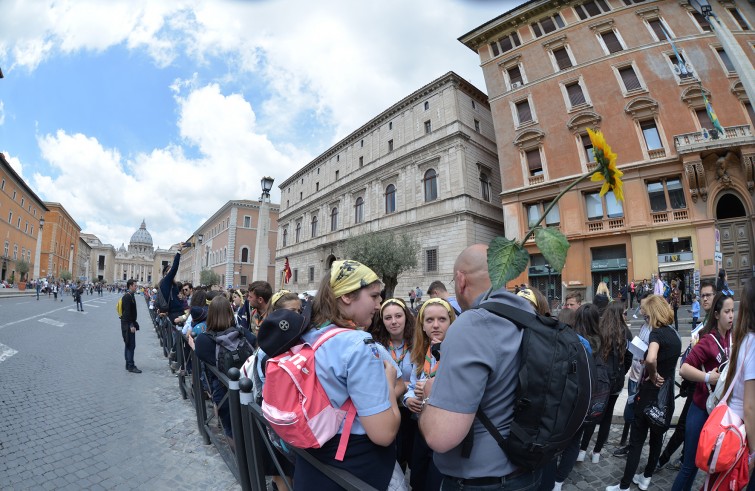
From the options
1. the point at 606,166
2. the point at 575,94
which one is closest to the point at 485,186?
the point at 575,94

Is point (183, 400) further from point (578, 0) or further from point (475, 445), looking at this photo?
→ point (578, 0)

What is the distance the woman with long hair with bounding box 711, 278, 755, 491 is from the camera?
1.82 m

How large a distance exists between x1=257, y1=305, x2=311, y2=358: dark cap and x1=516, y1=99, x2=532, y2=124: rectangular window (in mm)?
24624

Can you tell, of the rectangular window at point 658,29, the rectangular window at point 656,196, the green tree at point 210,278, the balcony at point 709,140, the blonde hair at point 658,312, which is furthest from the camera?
the green tree at point 210,278

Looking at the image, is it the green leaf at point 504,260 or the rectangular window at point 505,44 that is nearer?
the green leaf at point 504,260

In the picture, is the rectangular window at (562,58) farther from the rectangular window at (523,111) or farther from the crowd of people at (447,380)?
the crowd of people at (447,380)

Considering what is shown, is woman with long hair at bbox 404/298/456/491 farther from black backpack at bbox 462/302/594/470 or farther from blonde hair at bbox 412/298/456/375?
black backpack at bbox 462/302/594/470

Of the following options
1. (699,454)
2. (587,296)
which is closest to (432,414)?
(699,454)

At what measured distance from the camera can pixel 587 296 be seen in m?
19.7

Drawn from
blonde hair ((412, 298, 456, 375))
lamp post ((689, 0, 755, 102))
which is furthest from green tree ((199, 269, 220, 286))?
blonde hair ((412, 298, 456, 375))

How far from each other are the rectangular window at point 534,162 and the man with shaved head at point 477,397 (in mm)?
23169

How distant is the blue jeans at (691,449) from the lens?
8.79 ft

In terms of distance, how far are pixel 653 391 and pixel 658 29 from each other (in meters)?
25.6

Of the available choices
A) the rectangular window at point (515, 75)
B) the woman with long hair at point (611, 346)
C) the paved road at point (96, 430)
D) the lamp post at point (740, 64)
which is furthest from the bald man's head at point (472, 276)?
the rectangular window at point (515, 75)
